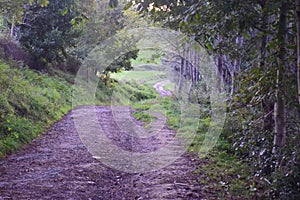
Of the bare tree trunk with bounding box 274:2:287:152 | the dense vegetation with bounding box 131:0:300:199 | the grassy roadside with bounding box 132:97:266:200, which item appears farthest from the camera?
the grassy roadside with bounding box 132:97:266:200

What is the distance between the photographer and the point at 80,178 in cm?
673

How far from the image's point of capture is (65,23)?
21312mm

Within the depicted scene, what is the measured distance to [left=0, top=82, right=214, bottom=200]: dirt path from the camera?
5785 millimetres

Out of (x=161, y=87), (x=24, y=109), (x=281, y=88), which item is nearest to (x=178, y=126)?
(x=24, y=109)

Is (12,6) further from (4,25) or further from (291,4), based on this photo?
(4,25)

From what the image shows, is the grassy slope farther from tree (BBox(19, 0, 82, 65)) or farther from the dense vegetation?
the dense vegetation

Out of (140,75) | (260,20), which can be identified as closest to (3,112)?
(260,20)

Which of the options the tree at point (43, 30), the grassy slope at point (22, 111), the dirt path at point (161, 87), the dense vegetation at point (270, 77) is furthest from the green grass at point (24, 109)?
the dirt path at point (161, 87)

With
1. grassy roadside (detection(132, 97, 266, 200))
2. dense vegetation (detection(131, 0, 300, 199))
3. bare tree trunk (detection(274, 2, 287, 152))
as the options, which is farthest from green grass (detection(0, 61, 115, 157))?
bare tree trunk (detection(274, 2, 287, 152))

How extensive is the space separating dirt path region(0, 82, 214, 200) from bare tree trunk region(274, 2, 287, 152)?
1303 millimetres

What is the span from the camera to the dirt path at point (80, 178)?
5.79m

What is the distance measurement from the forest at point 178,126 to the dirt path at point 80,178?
0.02 m

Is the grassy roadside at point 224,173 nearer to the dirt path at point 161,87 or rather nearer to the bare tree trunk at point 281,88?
the bare tree trunk at point 281,88

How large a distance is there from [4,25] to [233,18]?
1816 cm
